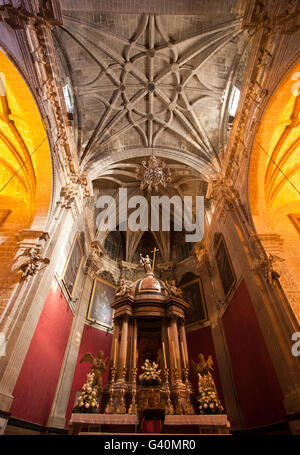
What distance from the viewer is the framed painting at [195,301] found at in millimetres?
12575

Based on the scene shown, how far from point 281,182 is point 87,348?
11857mm

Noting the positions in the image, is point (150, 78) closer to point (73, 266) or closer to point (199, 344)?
point (73, 266)

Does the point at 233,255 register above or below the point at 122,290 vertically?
above

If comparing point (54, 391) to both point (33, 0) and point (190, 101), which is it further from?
point (190, 101)

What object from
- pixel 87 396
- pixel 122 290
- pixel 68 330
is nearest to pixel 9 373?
pixel 87 396

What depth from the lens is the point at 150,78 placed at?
1218 centimetres

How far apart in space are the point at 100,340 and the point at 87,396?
263 inches

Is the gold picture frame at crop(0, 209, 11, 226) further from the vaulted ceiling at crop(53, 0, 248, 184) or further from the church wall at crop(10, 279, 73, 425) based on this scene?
the vaulted ceiling at crop(53, 0, 248, 184)

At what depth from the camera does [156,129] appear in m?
13.7

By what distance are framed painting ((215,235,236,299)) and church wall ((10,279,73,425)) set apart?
7.07 metres

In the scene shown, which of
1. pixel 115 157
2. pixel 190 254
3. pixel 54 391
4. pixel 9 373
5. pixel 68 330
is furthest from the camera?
pixel 190 254

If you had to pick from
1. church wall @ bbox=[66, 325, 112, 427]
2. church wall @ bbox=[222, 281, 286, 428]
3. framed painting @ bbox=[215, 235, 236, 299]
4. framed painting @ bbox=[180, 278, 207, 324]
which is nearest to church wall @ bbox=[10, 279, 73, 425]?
church wall @ bbox=[66, 325, 112, 427]

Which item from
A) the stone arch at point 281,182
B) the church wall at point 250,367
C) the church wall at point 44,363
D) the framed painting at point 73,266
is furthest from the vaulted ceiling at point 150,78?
the church wall at point 44,363

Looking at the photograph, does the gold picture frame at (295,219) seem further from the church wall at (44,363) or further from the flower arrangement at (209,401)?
the church wall at (44,363)
